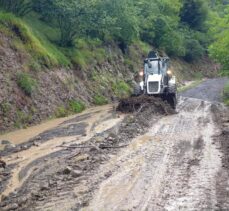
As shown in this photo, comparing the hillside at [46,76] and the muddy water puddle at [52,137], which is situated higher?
the hillside at [46,76]

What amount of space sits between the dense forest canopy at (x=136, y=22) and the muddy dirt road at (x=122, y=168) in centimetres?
1144

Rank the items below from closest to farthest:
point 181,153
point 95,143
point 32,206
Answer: point 32,206 < point 181,153 < point 95,143

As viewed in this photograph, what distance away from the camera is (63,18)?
1261 inches

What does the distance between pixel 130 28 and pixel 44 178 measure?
30.7 meters

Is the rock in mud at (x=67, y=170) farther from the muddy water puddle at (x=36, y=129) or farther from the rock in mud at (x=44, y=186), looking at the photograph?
the muddy water puddle at (x=36, y=129)

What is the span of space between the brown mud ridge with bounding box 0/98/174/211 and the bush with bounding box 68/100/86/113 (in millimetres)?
7275

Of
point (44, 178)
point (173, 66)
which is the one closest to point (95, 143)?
point (44, 178)

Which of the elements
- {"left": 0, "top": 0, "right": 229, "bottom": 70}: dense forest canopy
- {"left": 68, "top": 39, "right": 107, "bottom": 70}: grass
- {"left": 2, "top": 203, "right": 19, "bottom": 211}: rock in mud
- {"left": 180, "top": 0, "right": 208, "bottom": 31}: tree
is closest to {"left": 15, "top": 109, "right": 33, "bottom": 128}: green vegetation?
{"left": 0, "top": 0, "right": 229, "bottom": 70}: dense forest canopy

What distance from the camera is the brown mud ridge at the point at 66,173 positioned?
10070mm

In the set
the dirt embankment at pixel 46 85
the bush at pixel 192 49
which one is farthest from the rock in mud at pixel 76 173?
the bush at pixel 192 49

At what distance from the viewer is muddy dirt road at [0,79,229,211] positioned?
9883mm

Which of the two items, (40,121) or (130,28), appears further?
(130,28)

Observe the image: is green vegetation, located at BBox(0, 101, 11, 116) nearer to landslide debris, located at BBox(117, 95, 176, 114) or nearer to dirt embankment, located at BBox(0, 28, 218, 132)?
dirt embankment, located at BBox(0, 28, 218, 132)

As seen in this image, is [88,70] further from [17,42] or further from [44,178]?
[44,178]
